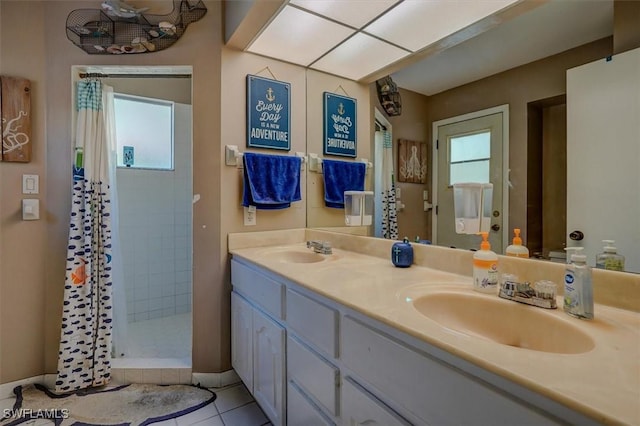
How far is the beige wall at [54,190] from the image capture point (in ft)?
5.71

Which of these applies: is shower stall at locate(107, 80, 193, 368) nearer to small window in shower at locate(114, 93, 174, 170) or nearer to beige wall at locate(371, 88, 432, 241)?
small window in shower at locate(114, 93, 174, 170)

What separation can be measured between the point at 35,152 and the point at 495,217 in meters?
2.43

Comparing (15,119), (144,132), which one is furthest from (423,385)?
(144,132)

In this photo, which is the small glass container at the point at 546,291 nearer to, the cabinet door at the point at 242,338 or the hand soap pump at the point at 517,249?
the hand soap pump at the point at 517,249

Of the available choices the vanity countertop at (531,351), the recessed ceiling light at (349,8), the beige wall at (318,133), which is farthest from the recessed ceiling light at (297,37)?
the vanity countertop at (531,351)

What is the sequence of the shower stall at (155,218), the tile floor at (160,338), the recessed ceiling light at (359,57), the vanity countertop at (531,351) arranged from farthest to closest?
the shower stall at (155,218) → the tile floor at (160,338) → the recessed ceiling light at (359,57) → the vanity countertop at (531,351)

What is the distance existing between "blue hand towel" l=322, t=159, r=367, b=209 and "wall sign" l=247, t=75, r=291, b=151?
0.32 m

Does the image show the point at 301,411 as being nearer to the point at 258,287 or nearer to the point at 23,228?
the point at 258,287

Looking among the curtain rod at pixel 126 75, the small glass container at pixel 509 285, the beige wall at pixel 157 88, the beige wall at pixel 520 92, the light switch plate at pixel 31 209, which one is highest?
the beige wall at pixel 157 88

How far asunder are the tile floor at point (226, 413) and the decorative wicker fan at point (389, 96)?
1.75 m

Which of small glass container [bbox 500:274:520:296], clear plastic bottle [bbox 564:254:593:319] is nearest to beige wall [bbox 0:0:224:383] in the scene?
small glass container [bbox 500:274:520:296]

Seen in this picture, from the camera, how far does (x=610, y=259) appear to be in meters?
0.88

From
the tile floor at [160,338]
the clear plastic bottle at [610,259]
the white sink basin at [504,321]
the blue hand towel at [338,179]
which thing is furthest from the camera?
the tile floor at [160,338]

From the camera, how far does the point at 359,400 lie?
0.84 m
